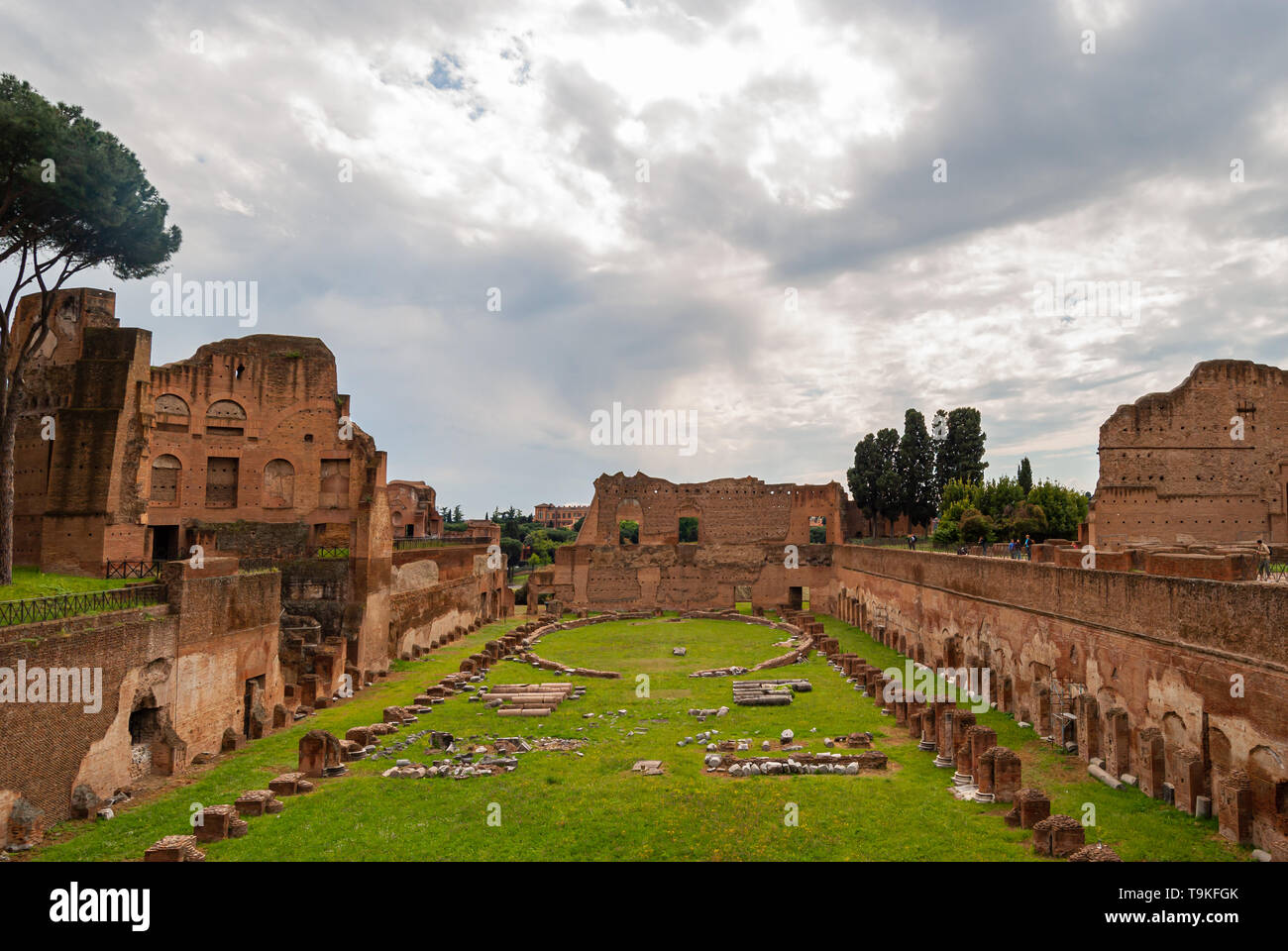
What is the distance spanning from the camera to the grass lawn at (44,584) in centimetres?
1412

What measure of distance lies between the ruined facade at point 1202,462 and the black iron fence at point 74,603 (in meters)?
26.2

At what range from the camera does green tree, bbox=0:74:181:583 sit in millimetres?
14875

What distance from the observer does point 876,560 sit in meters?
31.2

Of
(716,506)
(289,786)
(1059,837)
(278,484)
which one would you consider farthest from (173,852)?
(716,506)

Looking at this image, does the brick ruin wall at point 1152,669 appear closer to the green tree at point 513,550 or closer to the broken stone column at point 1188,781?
the broken stone column at point 1188,781

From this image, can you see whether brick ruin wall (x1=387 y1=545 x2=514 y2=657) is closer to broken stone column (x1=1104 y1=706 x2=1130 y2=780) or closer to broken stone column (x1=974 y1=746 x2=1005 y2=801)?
broken stone column (x1=974 y1=746 x2=1005 y2=801)

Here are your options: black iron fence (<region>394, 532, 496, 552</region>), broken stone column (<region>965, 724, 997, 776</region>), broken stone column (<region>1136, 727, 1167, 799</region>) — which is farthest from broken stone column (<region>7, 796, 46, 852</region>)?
black iron fence (<region>394, 532, 496, 552</region>)

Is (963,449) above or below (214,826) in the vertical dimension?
above

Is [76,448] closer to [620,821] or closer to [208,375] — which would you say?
[208,375]

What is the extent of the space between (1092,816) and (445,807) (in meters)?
8.98

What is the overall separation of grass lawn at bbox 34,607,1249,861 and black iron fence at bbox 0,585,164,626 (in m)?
3.06

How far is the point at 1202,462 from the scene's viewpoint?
24391mm

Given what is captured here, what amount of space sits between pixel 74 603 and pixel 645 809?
385 inches

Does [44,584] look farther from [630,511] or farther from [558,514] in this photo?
[558,514]
